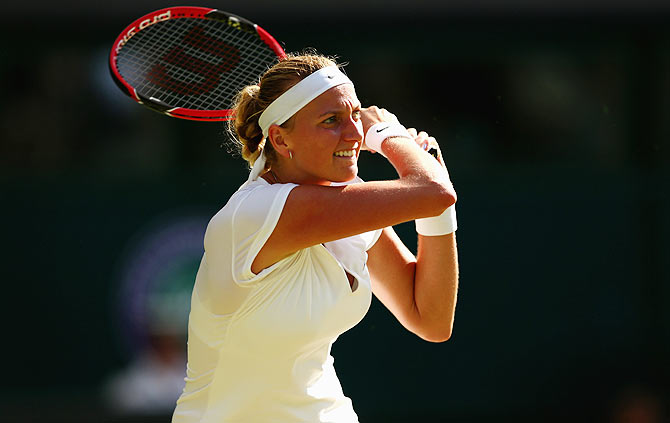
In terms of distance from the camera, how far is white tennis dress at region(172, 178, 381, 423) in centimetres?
238

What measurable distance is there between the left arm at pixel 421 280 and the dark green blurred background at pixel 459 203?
14.0 ft

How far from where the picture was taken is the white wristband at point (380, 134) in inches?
101

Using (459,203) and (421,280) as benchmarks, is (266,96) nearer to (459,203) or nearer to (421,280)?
(421,280)

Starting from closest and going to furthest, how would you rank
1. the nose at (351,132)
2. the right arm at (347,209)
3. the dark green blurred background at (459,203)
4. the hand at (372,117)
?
1. the right arm at (347,209)
2. the nose at (351,132)
3. the hand at (372,117)
4. the dark green blurred background at (459,203)

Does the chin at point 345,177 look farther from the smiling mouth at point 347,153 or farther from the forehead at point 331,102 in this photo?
the forehead at point 331,102

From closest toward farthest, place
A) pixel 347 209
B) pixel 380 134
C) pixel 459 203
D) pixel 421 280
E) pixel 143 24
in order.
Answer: pixel 347 209
pixel 380 134
pixel 421 280
pixel 143 24
pixel 459 203

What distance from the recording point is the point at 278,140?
8.20 feet

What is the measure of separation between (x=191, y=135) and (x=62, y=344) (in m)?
1.76

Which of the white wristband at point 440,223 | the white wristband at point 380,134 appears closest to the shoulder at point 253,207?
the white wristband at point 380,134

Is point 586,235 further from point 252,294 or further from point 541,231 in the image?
point 252,294

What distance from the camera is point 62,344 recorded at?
7.17 meters

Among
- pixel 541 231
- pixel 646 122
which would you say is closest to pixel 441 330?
pixel 541 231

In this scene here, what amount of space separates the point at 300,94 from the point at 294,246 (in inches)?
14.5

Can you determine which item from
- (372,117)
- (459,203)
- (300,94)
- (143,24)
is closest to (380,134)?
(372,117)
